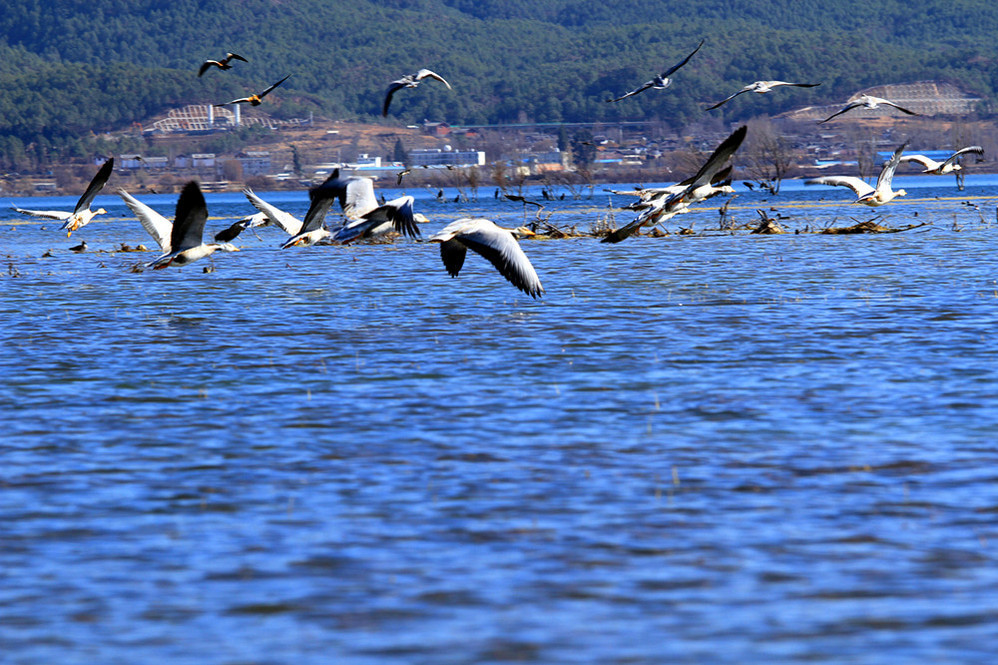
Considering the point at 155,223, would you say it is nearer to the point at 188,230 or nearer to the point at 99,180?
the point at 99,180

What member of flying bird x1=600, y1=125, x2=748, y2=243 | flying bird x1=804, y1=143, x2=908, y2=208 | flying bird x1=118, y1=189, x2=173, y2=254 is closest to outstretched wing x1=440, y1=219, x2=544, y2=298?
flying bird x1=600, y1=125, x2=748, y2=243

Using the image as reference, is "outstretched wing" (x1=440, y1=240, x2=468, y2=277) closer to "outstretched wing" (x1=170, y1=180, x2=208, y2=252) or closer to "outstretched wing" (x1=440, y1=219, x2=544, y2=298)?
"outstretched wing" (x1=440, y1=219, x2=544, y2=298)

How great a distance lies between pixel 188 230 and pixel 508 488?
39.4ft

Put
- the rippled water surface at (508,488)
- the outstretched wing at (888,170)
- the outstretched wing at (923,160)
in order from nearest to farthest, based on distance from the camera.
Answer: the rippled water surface at (508,488) → the outstretched wing at (923,160) → the outstretched wing at (888,170)

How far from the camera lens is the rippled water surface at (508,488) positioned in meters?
7.11

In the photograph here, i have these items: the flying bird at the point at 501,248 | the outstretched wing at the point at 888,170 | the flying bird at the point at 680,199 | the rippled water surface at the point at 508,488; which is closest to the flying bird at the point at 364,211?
the flying bird at the point at 501,248

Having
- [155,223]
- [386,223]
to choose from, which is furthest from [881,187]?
[155,223]

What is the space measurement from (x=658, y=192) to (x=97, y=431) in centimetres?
1574

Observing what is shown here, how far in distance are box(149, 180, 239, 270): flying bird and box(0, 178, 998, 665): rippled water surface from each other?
4.30 feet

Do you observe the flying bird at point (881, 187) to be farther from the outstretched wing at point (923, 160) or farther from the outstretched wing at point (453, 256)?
the outstretched wing at point (453, 256)

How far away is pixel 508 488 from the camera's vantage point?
400 inches

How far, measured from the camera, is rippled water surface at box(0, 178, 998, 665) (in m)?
7.11

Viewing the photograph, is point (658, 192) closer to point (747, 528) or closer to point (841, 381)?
point (841, 381)

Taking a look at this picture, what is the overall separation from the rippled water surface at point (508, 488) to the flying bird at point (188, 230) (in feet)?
4.30
